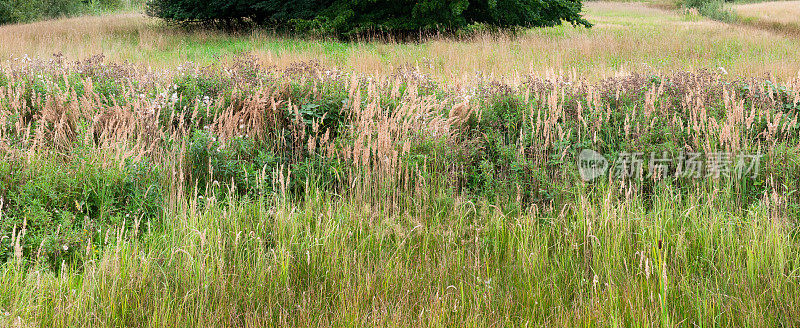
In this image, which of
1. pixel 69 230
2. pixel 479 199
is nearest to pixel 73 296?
pixel 69 230

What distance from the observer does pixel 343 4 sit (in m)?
14.4

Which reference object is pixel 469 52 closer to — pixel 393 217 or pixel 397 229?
pixel 393 217

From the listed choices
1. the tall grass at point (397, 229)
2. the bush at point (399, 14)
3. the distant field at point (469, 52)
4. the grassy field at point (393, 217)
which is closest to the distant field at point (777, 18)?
the distant field at point (469, 52)

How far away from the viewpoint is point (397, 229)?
305 cm

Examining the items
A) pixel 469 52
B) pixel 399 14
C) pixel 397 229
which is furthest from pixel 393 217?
pixel 399 14

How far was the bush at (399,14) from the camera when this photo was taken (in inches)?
545

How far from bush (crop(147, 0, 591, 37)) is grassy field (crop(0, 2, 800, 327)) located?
331 inches

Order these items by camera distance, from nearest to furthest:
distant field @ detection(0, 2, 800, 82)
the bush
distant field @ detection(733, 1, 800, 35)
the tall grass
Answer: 1. the tall grass
2. distant field @ detection(0, 2, 800, 82)
3. the bush
4. distant field @ detection(733, 1, 800, 35)

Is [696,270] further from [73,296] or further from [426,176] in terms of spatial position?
[73,296]

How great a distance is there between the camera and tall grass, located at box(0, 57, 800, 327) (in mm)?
2400

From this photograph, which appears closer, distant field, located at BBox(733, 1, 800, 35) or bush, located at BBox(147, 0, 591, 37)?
bush, located at BBox(147, 0, 591, 37)

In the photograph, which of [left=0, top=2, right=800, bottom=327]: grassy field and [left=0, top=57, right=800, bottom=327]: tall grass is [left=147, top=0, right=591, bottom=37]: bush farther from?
[left=0, top=57, right=800, bottom=327]: tall grass

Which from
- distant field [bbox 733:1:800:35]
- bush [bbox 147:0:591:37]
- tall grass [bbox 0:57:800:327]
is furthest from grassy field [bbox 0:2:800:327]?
distant field [bbox 733:1:800:35]

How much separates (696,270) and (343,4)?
41.7ft
